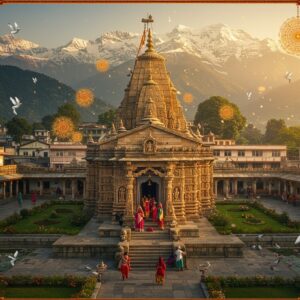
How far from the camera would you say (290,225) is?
113 feet

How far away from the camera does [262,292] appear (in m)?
20.8

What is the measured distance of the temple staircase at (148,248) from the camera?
2581 cm

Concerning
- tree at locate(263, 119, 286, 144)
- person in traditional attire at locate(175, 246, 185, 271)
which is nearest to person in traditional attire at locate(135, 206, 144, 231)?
person in traditional attire at locate(175, 246, 185, 271)

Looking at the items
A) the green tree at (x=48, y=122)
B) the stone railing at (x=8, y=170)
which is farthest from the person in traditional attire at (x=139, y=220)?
the green tree at (x=48, y=122)

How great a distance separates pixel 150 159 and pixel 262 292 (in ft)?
44.5

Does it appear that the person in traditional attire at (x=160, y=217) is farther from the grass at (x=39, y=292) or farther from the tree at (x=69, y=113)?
the tree at (x=69, y=113)

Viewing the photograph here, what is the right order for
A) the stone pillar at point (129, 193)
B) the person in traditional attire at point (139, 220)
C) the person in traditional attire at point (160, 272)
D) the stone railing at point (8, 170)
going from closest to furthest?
the person in traditional attire at point (160, 272) < the person in traditional attire at point (139, 220) < the stone pillar at point (129, 193) < the stone railing at point (8, 170)

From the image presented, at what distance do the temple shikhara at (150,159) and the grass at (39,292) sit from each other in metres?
10.1

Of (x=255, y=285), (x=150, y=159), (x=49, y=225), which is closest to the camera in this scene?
(x=255, y=285)

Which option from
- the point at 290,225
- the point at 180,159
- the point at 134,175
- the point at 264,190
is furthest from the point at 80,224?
the point at 264,190

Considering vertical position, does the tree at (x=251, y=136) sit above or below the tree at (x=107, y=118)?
below

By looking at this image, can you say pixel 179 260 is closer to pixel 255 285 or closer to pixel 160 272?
pixel 160 272

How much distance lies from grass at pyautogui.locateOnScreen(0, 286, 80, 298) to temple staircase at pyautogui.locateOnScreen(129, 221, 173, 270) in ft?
17.2

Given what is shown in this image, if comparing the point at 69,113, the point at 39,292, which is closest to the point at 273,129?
the point at 69,113
